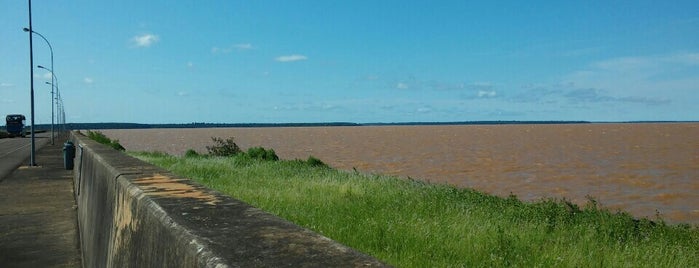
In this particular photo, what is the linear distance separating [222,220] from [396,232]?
5078mm

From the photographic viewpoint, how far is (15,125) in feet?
231

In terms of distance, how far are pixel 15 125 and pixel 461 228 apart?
A: 74.1 metres

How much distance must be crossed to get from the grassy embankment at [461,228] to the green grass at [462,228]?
0.04ft

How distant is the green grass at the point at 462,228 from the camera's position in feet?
23.1

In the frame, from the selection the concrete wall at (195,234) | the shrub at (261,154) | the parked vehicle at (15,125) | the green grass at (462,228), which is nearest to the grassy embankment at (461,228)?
the green grass at (462,228)

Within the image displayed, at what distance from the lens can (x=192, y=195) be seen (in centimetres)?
412

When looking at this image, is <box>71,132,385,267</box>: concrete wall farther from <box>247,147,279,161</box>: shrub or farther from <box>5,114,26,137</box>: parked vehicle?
<box>5,114,26,137</box>: parked vehicle

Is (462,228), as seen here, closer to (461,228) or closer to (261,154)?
(461,228)

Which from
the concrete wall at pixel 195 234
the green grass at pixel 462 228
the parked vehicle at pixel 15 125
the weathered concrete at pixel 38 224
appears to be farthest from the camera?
the parked vehicle at pixel 15 125

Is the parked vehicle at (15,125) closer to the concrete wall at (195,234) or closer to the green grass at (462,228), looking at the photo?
the green grass at (462,228)

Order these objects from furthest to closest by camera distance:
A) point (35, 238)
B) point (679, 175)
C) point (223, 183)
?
point (679, 175), point (223, 183), point (35, 238)

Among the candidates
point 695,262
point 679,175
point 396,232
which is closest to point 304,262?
point 396,232

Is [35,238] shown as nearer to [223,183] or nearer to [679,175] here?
[223,183]

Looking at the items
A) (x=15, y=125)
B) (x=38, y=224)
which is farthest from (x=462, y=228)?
(x=15, y=125)
